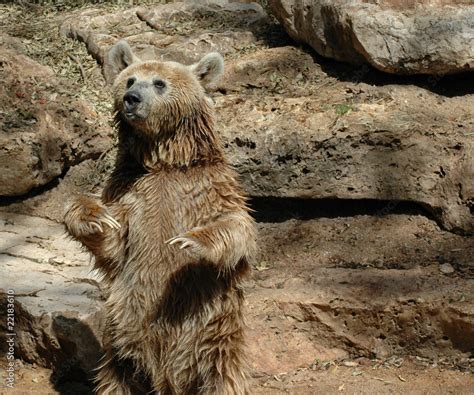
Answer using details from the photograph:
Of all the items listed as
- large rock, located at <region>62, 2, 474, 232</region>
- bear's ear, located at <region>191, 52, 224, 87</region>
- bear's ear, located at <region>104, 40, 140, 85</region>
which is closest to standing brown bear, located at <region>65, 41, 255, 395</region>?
bear's ear, located at <region>191, 52, 224, 87</region>

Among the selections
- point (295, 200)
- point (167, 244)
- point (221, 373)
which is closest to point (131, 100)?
point (167, 244)

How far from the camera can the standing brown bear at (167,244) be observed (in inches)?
215

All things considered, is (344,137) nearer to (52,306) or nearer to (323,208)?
(323,208)

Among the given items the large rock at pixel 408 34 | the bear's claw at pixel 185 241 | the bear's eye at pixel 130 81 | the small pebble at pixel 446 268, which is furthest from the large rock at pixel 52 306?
the large rock at pixel 408 34

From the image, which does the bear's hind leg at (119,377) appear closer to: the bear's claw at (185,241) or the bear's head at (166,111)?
the bear's claw at (185,241)

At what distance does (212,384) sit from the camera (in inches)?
215

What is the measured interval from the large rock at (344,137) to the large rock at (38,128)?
1.48 meters

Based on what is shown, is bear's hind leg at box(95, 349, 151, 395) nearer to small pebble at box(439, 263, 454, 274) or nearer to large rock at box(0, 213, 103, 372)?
large rock at box(0, 213, 103, 372)

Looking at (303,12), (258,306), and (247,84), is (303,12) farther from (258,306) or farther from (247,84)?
Answer: (258,306)

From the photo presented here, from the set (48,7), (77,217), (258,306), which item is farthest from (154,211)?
(48,7)

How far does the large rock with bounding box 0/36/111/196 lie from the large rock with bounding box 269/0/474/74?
2.83 meters

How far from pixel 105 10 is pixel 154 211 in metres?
5.88

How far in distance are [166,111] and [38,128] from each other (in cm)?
330

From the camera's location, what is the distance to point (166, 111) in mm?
5625
